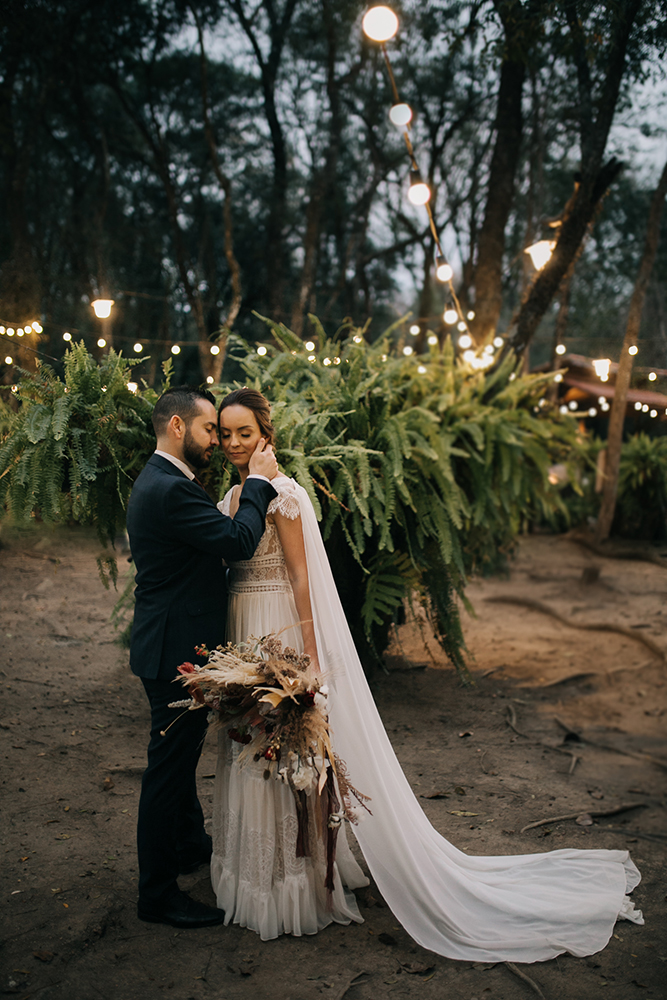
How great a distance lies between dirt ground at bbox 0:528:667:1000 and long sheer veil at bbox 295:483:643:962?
9cm

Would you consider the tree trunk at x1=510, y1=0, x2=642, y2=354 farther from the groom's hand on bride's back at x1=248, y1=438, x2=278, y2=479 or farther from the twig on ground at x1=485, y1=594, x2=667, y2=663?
the groom's hand on bride's back at x1=248, y1=438, x2=278, y2=479

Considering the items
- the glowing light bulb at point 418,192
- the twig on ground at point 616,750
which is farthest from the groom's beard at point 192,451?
the glowing light bulb at point 418,192

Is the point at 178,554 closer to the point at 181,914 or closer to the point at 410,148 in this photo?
the point at 181,914

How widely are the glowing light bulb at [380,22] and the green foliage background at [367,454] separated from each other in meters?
2.91

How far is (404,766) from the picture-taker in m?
4.78

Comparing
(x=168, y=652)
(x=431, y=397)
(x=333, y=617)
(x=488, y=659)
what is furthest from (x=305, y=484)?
(x=488, y=659)

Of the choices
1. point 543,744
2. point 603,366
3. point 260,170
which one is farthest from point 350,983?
point 260,170

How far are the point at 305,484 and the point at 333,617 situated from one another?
123 centimetres

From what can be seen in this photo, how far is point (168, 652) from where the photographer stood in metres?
2.94

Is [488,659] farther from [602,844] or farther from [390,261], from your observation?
[390,261]

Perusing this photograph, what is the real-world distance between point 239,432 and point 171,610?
880 millimetres

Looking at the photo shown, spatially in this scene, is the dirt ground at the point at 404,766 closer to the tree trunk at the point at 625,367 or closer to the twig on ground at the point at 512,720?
the twig on ground at the point at 512,720

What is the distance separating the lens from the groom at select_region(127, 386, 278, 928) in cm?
287

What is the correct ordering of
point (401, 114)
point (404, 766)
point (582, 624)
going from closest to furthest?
point (404, 766) < point (401, 114) < point (582, 624)
